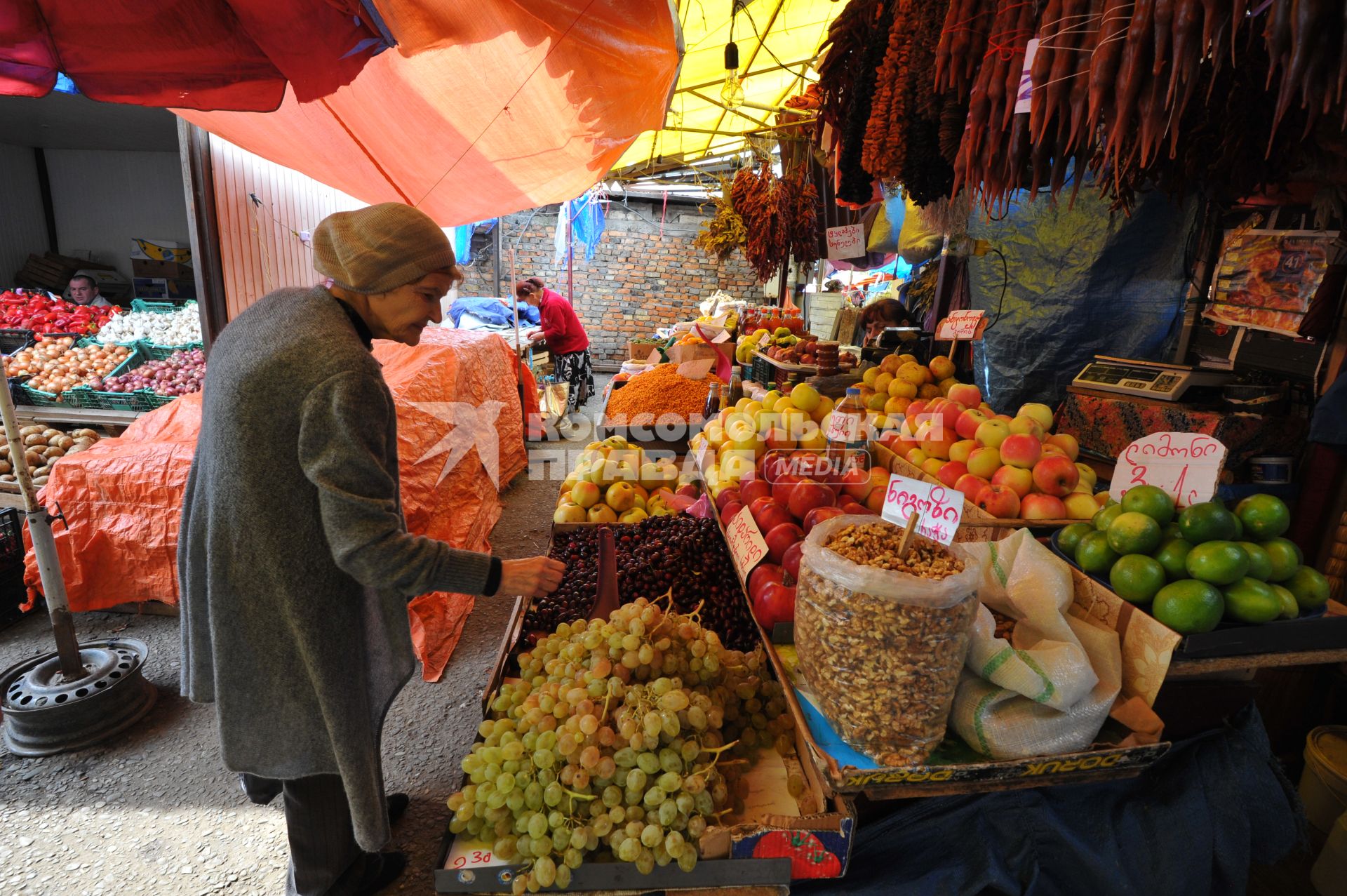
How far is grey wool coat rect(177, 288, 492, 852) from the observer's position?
1306 millimetres

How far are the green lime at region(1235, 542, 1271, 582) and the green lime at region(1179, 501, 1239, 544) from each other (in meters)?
0.03

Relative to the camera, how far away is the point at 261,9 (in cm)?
201

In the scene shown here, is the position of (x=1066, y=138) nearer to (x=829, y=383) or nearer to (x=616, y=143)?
(x=829, y=383)

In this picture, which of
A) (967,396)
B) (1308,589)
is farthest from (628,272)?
(1308,589)

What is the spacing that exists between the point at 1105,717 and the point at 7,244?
11.2 m

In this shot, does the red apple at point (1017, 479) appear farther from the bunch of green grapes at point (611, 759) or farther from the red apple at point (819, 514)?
the bunch of green grapes at point (611, 759)

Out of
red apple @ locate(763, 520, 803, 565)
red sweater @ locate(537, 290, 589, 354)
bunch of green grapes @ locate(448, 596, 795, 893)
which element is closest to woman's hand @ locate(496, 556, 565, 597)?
bunch of green grapes @ locate(448, 596, 795, 893)

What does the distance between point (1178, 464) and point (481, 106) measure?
3.56 metres

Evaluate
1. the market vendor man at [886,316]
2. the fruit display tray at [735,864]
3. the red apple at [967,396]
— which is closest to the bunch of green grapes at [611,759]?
the fruit display tray at [735,864]

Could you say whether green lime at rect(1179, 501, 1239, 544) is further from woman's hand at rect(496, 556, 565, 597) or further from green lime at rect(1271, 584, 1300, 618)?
woman's hand at rect(496, 556, 565, 597)

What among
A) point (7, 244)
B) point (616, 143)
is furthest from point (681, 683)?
point (7, 244)

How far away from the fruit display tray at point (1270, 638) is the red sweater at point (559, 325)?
300 inches

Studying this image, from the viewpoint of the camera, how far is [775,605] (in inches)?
67.1

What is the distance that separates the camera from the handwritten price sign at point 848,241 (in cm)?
449
